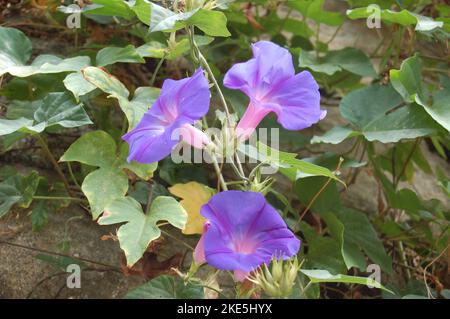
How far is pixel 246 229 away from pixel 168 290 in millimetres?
246

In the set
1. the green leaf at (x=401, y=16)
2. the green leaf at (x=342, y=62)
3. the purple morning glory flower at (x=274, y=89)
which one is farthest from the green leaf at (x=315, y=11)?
the purple morning glory flower at (x=274, y=89)

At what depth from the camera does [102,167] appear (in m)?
1.22

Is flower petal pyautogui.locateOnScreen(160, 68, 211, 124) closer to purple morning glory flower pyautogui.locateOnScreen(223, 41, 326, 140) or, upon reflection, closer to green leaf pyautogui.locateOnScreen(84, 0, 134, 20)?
purple morning glory flower pyautogui.locateOnScreen(223, 41, 326, 140)

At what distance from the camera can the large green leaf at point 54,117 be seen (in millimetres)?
1134

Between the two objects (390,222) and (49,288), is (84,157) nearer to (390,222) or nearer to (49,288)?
(49,288)

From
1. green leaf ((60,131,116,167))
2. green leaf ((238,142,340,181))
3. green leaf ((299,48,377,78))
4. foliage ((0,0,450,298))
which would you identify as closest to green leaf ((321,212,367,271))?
foliage ((0,0,450,298))

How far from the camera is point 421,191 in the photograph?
6.37ft

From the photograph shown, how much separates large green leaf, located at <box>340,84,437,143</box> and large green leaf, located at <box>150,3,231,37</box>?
17.5 inches

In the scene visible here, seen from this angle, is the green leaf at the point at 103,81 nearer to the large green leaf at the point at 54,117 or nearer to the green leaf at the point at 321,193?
the large green leaf at the point at 54,117

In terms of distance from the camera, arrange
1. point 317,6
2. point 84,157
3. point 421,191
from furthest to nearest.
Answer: point 421,191 → point 317,6 → point 84,157

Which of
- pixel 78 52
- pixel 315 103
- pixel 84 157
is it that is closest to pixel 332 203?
pixel 315 103

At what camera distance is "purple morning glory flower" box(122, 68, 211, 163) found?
94 cm

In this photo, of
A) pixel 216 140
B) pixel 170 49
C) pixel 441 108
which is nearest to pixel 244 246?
pixel 216 140
